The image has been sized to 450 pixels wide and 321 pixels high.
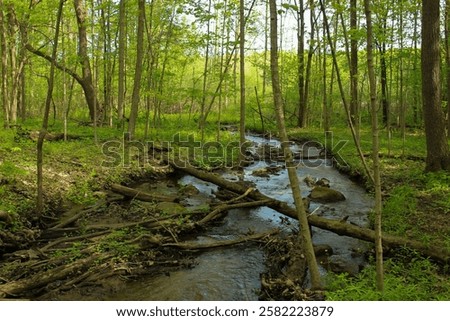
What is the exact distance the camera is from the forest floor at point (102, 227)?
533 cm

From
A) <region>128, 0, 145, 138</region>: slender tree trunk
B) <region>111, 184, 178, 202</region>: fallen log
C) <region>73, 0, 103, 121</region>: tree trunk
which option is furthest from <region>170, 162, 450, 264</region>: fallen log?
<region>73, 0, 103, 121</region>: tree trunk

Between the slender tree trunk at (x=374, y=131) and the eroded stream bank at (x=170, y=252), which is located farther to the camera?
the eroded stream bank at (x=170, y=252)

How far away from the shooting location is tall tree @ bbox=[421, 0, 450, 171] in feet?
30.8

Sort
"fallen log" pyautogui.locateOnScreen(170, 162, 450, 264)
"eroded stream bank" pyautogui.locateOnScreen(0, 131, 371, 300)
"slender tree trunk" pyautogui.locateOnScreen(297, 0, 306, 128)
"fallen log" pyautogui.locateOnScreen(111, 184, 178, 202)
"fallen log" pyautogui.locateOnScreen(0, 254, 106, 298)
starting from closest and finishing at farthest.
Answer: "fallen log" pyautogui.locateOnScreen(0, 254, 106, 298)
"eroded stream bank" pyautogui.locateOnScreen(0, 131, 371, 300)
"fallen log" pyautogui.locateOnScreen(170, 162, 450, 264)
"fallen log" pyautogui.locateOnScreen(111, 184, 178, 202)
"slender tree trunk" pyautogui.locateOnScreen(297, 0, 306, 128)

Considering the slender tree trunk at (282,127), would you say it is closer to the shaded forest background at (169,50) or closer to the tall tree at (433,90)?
the shaded forest background at (169,50)

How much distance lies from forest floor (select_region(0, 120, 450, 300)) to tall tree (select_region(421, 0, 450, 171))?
546mm

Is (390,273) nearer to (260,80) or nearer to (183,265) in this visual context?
(183,265)

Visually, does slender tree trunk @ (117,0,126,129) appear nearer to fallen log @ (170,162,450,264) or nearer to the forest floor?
the forest floor

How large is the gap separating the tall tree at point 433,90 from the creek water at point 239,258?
6.52 feet

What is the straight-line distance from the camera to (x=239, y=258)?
6590mm

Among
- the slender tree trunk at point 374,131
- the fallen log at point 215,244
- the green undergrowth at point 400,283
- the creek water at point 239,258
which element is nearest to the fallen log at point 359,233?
the green undergrowth at point 400,283

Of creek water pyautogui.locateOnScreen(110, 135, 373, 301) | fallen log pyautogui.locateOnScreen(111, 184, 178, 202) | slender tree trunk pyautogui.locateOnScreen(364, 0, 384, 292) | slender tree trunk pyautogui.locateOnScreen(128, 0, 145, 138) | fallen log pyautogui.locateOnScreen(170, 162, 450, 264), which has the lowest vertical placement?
creek water pyautogui.locateOnScreen(110, 135, 373, 301)

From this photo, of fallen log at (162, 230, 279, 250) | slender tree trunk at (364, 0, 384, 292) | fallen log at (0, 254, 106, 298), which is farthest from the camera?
fallen log at (162, 230, 279, 250)

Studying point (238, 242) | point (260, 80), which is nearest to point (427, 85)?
point (238, 242)
